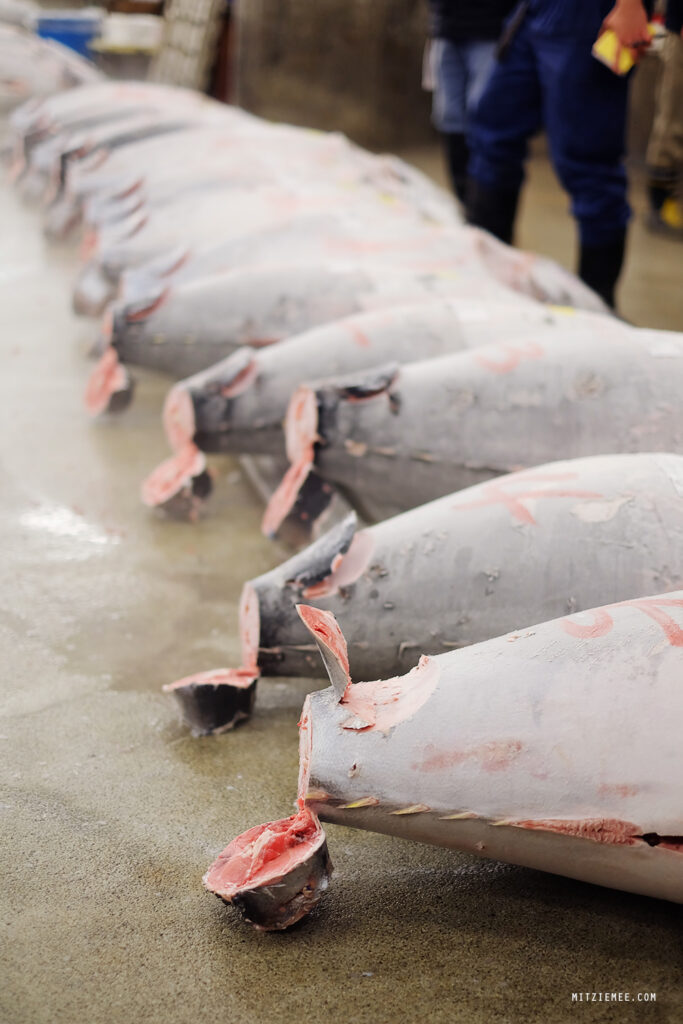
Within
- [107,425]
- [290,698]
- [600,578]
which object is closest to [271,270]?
[107,425]

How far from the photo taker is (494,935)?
1021 mm

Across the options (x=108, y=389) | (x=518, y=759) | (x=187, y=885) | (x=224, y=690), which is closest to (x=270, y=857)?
(x=187, y=885)

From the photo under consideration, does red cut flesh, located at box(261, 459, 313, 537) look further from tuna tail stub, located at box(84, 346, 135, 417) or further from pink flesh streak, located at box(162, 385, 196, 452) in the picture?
tuna tail stub, located at box(84, 346, 135, 417)

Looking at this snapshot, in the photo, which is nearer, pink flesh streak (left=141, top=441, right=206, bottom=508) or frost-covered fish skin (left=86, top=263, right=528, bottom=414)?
pink flesh streak (left=141, top=441, right=206, bottom=508)

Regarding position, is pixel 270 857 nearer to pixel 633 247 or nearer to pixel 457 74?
pixel 457 74

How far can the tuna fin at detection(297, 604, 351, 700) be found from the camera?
1.01 metres

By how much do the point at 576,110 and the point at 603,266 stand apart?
422 mm

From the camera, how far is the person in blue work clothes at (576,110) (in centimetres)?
251

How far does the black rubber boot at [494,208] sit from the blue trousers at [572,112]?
6.9 inches

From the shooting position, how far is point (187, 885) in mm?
1089

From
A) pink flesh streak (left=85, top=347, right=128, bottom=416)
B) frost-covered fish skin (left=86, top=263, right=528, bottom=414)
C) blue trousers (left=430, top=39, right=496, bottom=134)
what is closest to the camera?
frost-covered fish skin (left=86, top=263, right=528, bottom=414)

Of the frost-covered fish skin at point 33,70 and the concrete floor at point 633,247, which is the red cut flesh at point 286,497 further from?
the frost-covered fish skin at point 33,70

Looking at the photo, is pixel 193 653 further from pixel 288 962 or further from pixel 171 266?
pixel 171 266

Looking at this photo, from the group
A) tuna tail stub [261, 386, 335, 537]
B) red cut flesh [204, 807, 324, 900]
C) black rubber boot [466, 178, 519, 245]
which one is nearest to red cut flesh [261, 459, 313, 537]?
tuna tail stub [261, 386, 335, 537]
